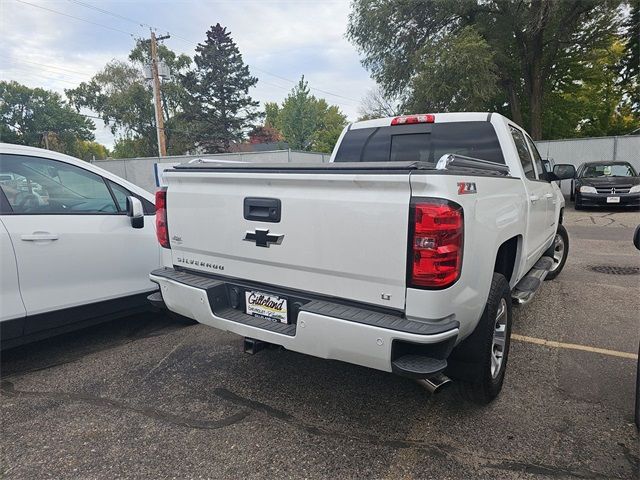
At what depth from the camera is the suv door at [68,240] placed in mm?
3322

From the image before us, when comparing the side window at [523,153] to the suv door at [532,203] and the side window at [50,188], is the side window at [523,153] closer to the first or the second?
the suv door at [532,203]

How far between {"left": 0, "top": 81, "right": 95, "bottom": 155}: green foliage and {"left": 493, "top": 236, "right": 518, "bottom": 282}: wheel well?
2559 inches

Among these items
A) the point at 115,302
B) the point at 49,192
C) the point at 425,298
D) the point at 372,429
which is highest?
the point at 49,192

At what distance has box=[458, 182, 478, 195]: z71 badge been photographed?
7.00 feet

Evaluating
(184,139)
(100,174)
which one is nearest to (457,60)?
(100,174)

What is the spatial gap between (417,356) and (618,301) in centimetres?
404

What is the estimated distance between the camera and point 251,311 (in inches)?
109

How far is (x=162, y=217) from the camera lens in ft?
10.5

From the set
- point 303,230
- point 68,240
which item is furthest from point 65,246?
point 303,230

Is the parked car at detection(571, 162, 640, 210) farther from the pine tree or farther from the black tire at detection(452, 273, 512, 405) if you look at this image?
the pine tree

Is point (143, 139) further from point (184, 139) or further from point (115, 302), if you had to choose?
point (115, 302)

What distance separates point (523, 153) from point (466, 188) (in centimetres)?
235

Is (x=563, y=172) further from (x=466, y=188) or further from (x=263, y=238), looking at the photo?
(x=263, y=238)

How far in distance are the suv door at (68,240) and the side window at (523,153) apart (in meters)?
3.55
